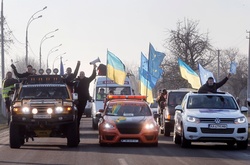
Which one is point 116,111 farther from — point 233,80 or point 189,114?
point 233,80

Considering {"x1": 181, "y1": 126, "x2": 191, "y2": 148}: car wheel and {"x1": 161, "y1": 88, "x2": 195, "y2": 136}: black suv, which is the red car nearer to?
{"x1": 181, "y1": 126, "x2": 191, "y2": 148}: car wheel

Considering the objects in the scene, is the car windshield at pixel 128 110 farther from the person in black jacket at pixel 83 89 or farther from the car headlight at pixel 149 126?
the person in black jacket at pixel 83 89

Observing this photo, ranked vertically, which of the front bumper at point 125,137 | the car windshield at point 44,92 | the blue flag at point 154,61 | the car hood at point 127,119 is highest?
the blue flag at point 154,61

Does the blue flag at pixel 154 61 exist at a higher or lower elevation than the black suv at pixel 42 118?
higher

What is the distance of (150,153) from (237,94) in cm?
8201

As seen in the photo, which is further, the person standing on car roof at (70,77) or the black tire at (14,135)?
the person standing on car roof at (70,77)

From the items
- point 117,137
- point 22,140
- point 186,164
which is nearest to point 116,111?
point 117,137

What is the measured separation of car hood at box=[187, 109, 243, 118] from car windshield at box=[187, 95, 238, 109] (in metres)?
0.50

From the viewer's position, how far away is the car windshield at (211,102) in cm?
2147

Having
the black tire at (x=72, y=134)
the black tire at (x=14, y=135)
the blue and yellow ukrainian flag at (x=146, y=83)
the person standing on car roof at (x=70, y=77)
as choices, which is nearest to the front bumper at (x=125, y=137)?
the black tire at (x=72, y=134)

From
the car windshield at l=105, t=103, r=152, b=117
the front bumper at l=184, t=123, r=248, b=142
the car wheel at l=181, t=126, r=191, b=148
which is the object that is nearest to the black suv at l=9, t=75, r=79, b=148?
the car windshield at l=105, t=103, r=152, b=117

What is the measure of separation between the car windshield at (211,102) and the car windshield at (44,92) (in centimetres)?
376

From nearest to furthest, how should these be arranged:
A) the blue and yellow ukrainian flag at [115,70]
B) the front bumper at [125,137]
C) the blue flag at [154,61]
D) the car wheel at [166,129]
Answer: the front bumper at [125,137]
the car wheel at [166,129]
the blue and yellow ukrainian flag at [115,70]
the blue flag at [154,61]

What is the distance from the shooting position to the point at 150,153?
734 inches
